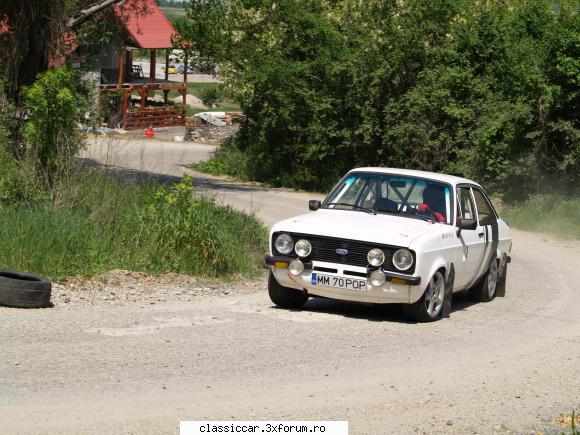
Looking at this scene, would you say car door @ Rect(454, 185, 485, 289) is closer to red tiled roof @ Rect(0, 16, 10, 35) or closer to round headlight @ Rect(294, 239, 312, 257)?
round headlight @ Rect(294, 239, 312, 257)

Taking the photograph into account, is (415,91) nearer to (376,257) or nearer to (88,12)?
(88,12)

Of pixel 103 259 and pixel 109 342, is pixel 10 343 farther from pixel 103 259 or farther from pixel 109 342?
pixel 103 259

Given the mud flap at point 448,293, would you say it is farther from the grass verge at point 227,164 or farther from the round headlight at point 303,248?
the grass verge at point 227,164

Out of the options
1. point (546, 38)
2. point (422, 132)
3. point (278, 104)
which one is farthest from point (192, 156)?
point (546, 38)

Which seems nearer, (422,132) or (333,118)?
(422,132)

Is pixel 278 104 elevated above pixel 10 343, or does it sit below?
above

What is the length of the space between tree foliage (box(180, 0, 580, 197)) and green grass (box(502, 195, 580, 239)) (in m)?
0.58

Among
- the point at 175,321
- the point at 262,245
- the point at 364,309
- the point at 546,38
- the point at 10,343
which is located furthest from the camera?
the point at 546,38

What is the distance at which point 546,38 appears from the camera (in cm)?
2569

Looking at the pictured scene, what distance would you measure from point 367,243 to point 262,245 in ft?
18.4

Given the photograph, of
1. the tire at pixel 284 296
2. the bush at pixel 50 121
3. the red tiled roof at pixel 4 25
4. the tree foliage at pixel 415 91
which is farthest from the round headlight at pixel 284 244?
the tree foliage at pixel 415 91

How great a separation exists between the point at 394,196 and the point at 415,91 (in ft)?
51.3

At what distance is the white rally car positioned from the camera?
11180 millimetres

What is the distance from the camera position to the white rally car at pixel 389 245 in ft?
36.7
